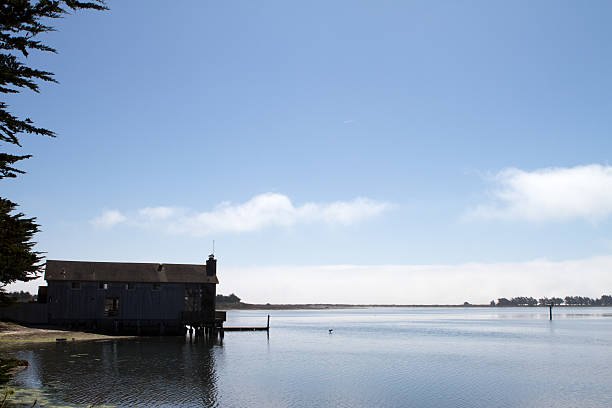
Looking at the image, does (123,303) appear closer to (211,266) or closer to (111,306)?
(111,306)

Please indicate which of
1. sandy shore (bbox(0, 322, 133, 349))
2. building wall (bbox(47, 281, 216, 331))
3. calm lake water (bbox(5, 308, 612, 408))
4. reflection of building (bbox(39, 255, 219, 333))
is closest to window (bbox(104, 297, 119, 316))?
reflection of building (bbox(39, 255, 219, 333))

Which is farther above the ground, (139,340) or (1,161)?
(1,161)

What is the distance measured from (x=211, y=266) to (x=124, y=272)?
38.2 feet

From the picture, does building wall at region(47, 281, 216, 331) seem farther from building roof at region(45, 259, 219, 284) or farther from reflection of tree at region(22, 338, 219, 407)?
reflection of tree at region(22, 338, 219, 407)

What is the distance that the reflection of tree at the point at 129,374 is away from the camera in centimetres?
3091

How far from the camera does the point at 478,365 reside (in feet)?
163

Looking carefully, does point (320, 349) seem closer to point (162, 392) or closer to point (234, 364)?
point (234, 364)

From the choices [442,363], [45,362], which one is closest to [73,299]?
[45,362]

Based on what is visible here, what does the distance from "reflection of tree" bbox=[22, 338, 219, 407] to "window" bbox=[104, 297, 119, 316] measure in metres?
9.63

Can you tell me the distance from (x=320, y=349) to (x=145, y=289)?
24.4m

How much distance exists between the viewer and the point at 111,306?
71.0m

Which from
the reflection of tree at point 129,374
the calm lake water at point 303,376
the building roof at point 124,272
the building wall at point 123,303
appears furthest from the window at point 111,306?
the reflection of tree at point 129,374

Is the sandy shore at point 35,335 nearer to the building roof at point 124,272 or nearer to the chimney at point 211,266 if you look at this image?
the building roof at point 124,272

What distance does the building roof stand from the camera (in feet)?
219
